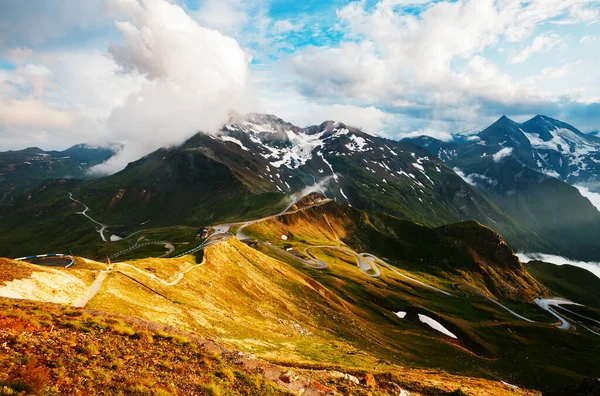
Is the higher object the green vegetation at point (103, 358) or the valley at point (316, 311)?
the green vegetation at point (103, 358)

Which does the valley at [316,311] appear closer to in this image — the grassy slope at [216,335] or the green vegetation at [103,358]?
the grassy slope at [216,335]

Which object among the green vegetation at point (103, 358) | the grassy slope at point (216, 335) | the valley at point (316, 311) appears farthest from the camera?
the valley at point (316, 311)

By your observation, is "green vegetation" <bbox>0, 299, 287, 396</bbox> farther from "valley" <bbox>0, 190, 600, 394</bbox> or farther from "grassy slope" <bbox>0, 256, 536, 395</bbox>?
"valley" <bbox>0, 190, 600, 394</bbox>

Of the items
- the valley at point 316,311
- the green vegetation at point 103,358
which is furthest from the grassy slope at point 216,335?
the valley at point 316,311

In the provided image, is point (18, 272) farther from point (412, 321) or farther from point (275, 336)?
point (412, 321)

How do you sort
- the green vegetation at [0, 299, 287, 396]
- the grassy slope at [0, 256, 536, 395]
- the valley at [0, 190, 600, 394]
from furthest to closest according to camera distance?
the valley at [0, 190, 600, 394] < the grassy slope at [0, 256, 536, 395] < the green vegetation at [0, 299, 287, 396]

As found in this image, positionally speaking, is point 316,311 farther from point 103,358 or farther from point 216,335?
point 103,358

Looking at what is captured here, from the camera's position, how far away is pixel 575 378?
90938 millimetres

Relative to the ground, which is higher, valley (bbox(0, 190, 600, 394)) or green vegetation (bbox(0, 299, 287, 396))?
green vegetation (bbox(0, 299, 287, 396))

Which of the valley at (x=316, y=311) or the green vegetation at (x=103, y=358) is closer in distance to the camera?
the green vegetation at (x=103, y=358)

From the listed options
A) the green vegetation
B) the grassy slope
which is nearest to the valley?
the grassy slope

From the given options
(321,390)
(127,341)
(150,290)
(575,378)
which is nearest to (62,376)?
(127,341)

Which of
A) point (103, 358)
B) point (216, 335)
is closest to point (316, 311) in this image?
point (216, 335)

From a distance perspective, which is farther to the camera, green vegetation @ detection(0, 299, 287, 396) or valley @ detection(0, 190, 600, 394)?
valley @ detection(0, 190, 600, 394)
